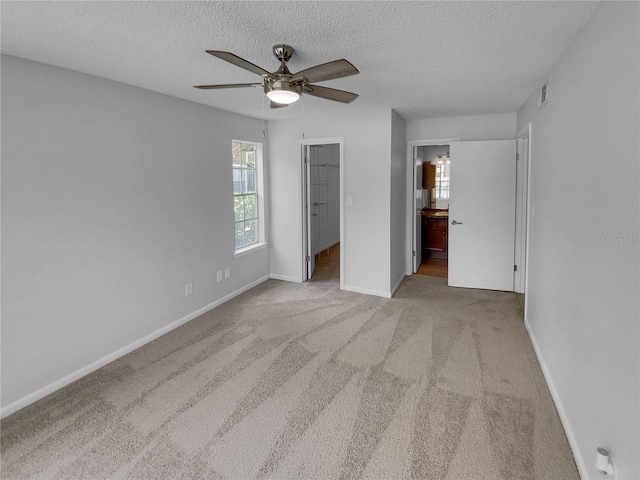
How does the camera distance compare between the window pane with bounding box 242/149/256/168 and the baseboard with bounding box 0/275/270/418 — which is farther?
the window pane with bounding box 242/149/256/168

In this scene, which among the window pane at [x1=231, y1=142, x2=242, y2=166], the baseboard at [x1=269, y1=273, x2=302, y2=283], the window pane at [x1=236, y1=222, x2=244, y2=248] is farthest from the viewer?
the baseboard at [x1=269, y1=273, x2=302, y2=283]

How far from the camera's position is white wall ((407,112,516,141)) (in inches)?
189

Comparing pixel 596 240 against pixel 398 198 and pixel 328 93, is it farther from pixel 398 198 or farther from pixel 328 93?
pixel 398 198

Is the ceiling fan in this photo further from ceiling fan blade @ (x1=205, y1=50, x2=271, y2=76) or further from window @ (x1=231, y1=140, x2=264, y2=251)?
window @ (x1=231, y1=140, x2=264, y2=251)

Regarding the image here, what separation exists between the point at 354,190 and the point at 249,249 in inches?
61.5

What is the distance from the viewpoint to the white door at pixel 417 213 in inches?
214

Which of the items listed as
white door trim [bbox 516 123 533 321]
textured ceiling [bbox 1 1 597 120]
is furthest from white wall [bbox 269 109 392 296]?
white door trim [bbox 516 123 533 321]

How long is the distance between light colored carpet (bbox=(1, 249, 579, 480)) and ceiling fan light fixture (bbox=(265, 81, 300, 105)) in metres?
1.93

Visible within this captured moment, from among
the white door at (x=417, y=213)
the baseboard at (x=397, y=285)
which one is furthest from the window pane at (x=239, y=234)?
the white door at (x=417, y=213)

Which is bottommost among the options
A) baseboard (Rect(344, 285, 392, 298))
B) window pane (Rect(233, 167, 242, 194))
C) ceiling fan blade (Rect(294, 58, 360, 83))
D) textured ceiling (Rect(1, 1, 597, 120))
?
baseboard (Rect(344, 285, 392, 298))

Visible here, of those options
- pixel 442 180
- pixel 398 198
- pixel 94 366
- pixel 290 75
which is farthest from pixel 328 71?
pixel 442 180

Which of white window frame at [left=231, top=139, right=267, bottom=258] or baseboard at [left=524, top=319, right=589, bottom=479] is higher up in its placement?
white window frame at [left=231, top=139, right=267, bottom=258]

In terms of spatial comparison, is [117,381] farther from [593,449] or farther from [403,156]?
[403,156]

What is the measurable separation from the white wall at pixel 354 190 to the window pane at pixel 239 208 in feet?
1.78
